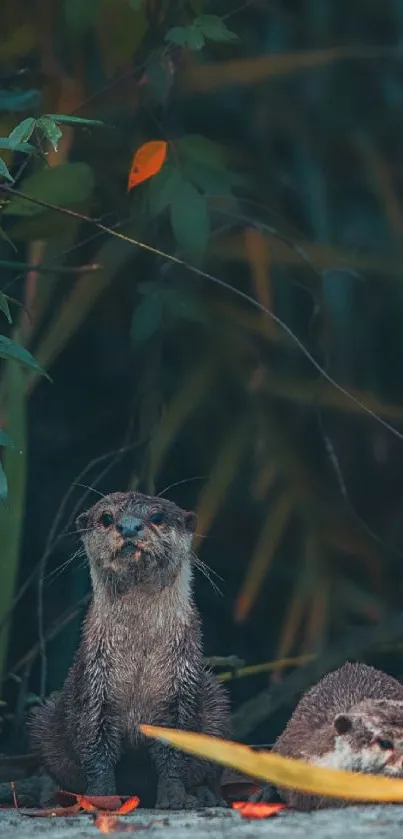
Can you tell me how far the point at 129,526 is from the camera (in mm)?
4695

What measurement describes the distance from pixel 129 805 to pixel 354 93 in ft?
9.03

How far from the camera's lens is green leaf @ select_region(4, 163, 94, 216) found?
533cm

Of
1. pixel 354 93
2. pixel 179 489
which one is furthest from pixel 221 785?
pixel 354 93

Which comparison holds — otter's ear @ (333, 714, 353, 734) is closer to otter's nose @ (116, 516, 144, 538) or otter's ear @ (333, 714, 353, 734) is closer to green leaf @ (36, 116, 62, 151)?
otter's nose @ (116, 516, 144, 538)

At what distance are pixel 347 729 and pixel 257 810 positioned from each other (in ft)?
1.04

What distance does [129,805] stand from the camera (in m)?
4.55

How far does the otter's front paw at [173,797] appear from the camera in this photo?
15.2ft

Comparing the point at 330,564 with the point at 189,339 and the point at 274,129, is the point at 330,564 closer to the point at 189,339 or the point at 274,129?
the point at 189,339

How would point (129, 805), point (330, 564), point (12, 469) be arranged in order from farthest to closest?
1. point (330, 564)
2. point (12, 469)
3. point (129, 805)

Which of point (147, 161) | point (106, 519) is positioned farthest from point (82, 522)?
point (147, 161)

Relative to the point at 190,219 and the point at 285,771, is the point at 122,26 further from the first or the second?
the point at 285,771

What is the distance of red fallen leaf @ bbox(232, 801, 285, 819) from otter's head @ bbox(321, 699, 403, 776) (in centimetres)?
18

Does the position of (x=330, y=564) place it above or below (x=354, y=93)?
below

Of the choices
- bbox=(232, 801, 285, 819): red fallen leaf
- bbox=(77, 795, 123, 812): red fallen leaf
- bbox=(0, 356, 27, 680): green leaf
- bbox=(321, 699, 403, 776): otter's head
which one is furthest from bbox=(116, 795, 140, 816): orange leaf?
bbox=(0, 356, 27, 680): green leaf
